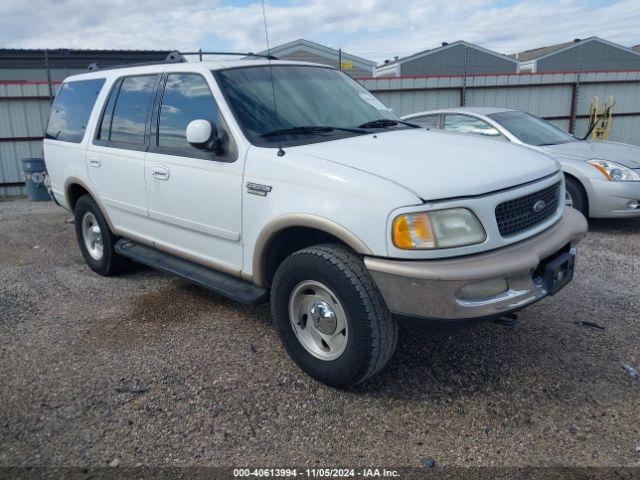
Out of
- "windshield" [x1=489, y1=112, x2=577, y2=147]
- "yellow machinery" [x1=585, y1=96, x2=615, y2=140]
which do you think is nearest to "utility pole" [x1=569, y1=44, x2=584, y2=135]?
"yellow machinery" [x1=585, y1=96, x2=615, y2=140]

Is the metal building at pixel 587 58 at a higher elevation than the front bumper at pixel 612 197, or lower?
higher

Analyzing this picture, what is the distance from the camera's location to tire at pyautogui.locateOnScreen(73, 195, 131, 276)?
518 centimetres

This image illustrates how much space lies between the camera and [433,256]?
8.80ft

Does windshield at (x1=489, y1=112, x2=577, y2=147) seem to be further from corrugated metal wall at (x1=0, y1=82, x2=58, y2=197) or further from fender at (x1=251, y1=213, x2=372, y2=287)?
corrugated metal wall at (x1=0, y1=82, x2=58, y2=197)

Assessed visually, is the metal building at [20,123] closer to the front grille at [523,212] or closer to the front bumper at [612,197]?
the front bumper at [612,197]

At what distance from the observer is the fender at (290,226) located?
283 cm

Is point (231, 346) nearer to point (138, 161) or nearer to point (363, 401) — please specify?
point (363, 401)

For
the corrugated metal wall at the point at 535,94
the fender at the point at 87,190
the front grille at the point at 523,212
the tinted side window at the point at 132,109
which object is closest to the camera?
the front grille at the point at 523,212

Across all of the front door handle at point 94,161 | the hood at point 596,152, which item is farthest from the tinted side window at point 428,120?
the front door handle at point 94,161

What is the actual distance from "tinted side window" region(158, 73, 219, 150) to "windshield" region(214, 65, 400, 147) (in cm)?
16

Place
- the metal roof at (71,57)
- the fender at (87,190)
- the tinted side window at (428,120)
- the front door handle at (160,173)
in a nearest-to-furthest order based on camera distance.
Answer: the front door handle at (160,173)
the fender at (87,190)
the tinted side window at (428,120)
the metal roof at (71,57)

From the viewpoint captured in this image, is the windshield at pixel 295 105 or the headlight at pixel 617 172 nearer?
the windshield at pixel 295 105

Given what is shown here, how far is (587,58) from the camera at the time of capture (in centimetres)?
3155

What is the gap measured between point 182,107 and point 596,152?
213 inches
